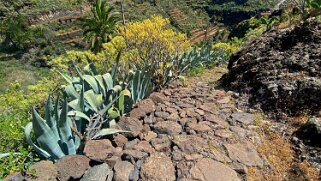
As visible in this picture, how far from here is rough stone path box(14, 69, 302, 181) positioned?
324 centimetres

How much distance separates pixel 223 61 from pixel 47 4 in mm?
50267

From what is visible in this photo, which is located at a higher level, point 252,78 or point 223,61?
point 252,78

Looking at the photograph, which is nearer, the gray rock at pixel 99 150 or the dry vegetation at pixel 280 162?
the gray rock at pixel 99 150

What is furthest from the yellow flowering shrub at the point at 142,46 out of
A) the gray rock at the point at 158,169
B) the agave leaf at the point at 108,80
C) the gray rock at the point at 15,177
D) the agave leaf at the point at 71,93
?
the gray rock at the point at 15,177

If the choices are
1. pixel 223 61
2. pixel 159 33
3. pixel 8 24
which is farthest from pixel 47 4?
pixel 159 33

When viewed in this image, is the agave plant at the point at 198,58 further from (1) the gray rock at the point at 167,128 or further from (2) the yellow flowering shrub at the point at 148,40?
(1) the gray rock at the point at 167,128

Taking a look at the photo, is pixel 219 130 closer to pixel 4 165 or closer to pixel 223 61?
pixel 4 165

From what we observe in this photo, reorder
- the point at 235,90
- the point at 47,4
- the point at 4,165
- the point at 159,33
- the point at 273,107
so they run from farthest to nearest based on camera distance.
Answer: the point at 47,4, the point at 159,33, the point at 235,90, the point at 273,107, the point at 4,165

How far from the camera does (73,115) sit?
391cm

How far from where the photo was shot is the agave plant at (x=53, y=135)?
134 inches

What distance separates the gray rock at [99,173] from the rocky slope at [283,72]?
10.0 ft

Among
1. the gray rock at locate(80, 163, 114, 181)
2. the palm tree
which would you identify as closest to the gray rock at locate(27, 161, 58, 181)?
the gray rock at locate(80, 163, 114, 181)

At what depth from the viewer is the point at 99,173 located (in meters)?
3.14

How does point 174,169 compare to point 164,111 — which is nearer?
point 174,169
